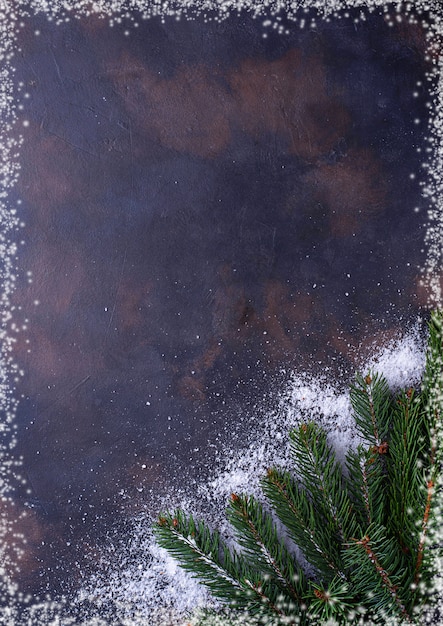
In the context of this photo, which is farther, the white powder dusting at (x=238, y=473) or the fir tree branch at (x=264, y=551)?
the white powder dusting at (x=238, y=473)

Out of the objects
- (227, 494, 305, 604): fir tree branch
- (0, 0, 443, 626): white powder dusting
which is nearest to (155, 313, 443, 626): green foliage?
(227, 494, 305, 604): fir tree branch

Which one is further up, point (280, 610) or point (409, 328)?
point (409, 328)

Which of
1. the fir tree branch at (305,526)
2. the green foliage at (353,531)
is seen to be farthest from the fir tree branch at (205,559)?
the fir tree branch at (305,526)

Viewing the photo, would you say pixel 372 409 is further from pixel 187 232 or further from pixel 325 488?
pixel 187 232

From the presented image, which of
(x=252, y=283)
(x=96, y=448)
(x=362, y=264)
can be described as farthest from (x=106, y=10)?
(x=96, y=448)

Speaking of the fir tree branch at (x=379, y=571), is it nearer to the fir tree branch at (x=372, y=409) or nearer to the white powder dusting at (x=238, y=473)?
the fir tree branch at (x=372, y=409)

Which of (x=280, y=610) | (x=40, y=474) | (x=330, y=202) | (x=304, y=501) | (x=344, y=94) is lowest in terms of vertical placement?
(x=280, y=610)

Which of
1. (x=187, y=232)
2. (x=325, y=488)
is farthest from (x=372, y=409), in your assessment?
(x=187, y=232)

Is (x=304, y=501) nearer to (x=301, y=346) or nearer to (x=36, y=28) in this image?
(x=301, y=346)
